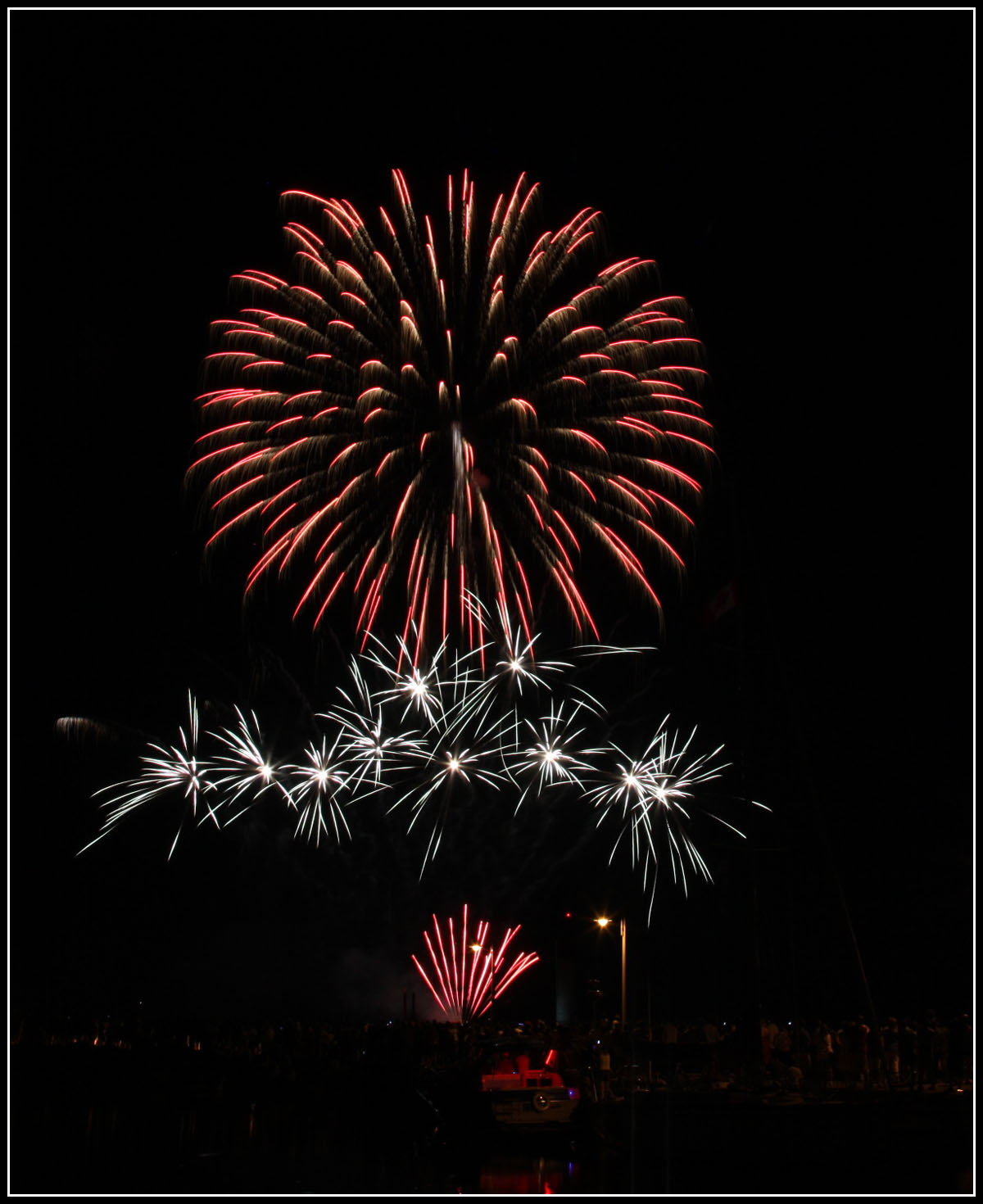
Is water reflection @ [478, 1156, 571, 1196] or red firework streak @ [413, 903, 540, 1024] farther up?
water reflection @ [478, 1156, 571, 1196]

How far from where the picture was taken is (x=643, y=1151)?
14.9m

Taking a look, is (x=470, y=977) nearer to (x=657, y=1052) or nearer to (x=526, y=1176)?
(x=657, y=1052)

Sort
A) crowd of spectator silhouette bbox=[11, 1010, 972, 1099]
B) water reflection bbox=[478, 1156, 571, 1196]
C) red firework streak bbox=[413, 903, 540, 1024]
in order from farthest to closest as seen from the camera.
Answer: red firework streak bbox=[413, 903, 540, 1024]
crowd of spectator silhouette bbox=[11, 1010, 972, 1099]
water reflection bbox=[478, 1156, 571, 1196]

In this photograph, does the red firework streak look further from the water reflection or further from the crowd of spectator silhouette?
the water reflection

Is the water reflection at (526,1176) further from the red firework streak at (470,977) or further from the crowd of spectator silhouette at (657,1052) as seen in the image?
the red firework streak at (470,977)

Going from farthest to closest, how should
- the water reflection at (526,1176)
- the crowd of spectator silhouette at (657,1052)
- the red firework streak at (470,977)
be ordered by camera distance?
1. the red firework streak at (470,977)
2. the crowd of spectator silhouette at (657,1052)
3. the water reflection at (526,1176)

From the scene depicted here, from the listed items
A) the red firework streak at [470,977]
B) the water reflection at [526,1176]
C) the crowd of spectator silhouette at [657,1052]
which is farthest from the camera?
the red firework streak at [470,977]

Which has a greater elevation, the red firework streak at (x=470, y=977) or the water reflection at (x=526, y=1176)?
the water reflection at (x=526, y=1176)

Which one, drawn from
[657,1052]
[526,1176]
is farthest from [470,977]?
[526,1176]

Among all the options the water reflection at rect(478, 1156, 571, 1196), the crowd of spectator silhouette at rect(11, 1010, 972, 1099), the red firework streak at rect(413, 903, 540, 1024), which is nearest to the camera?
the water reflection at rect(478, 1156, 571, 1196)

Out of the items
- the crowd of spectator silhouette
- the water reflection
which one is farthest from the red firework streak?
the water reflection

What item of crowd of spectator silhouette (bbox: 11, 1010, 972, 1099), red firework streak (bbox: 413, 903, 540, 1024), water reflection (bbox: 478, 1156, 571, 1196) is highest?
water reflection (bbox: 478, 1156, 571, 1196)

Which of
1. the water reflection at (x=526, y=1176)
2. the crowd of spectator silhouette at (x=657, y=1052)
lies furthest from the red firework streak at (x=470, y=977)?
the water reflection at (x=526, y=1176)

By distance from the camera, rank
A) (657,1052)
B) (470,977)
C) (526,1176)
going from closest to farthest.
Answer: (526,1176)
(657,1052)
(470,977)
